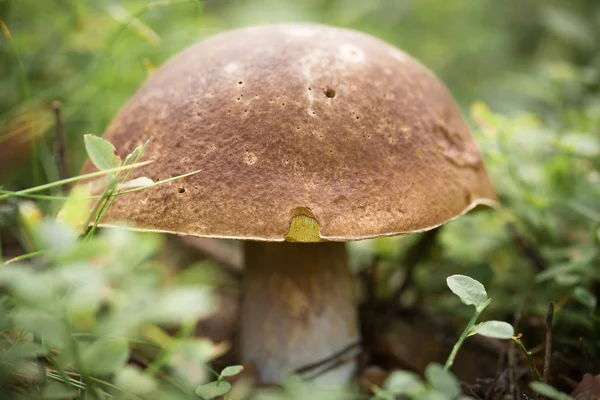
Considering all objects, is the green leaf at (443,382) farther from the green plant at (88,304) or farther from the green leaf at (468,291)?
the green plant at (88,304)

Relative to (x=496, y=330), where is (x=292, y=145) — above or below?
above

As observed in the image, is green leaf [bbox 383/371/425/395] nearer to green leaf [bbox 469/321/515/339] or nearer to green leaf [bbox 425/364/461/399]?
green leaf [bbox 425/364/461/399]

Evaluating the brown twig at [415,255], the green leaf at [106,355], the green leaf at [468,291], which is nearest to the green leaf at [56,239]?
the green leaf at [106,355]

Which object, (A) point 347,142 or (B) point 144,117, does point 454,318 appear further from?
(B) point 144,117

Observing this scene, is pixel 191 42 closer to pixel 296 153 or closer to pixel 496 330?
pixel 296 153

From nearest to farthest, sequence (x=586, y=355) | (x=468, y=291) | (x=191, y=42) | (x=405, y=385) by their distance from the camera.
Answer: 1. (x=405, y=385)
2. (x=468, y=291)
3. (x=586, y=355)
4. (x=191, y=42)

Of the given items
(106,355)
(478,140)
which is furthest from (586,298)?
(106,355)
